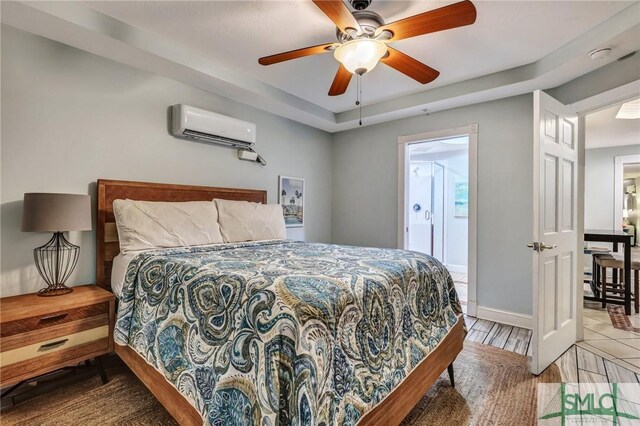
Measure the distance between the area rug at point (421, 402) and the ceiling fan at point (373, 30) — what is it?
213cm

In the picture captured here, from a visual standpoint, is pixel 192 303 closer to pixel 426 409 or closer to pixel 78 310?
pixel 78 310

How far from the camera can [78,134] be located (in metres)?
2.36

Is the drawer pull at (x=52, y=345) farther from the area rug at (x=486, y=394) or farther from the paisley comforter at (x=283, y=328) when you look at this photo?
the area rug at (x=486, y=394)

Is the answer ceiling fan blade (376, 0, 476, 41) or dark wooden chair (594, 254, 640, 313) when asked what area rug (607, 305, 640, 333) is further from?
ceiling fan blade (376, 0, 476, 41)

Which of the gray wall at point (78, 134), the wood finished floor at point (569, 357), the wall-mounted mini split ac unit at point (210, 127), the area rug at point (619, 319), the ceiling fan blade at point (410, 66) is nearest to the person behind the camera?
the ceiling fan blade at point (410, 66)

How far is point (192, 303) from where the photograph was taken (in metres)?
1.49

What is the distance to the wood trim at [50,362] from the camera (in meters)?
1.73

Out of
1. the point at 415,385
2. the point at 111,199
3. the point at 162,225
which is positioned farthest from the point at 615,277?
the point at 111,199

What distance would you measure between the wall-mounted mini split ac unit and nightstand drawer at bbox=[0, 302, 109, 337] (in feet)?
5.33

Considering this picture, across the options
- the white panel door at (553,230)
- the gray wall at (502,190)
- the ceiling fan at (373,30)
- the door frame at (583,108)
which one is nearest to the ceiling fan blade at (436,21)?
the ceiling fan at (373,30)

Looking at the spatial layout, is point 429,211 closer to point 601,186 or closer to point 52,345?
point 601,186

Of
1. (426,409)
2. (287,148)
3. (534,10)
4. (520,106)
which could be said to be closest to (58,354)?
(426,409)

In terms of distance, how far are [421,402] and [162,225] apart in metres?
2.20

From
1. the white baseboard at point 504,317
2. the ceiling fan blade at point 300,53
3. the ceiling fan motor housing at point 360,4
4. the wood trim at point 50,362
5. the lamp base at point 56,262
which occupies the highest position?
the ceiling fan motor housing at point 360,4
